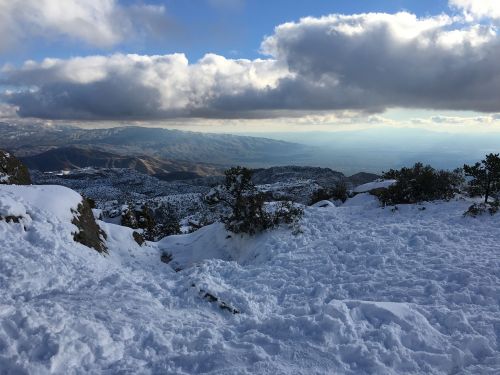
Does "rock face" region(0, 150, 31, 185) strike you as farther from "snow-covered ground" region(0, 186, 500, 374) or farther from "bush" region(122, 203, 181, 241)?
"bush" region(122, 203, 181, 241)

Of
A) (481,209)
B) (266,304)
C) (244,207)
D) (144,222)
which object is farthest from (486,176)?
(144,222)

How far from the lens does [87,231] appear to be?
689 inches

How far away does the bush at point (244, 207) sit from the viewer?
21734mm

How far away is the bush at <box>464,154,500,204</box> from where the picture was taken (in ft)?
81.4

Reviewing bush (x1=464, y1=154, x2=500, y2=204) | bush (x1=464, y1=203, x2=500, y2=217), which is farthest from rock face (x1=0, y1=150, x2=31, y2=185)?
bush (x1=464, y1=154, x2=500, y2=204)

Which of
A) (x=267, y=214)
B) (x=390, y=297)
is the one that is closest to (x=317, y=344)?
(x=390, y=297)

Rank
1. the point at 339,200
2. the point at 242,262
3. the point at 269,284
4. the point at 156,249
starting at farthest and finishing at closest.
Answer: the point at 339,200, the point at 156,249, the point at 242,262, the point at 269,284

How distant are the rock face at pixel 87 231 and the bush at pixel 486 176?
78.9ft

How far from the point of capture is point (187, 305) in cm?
1245

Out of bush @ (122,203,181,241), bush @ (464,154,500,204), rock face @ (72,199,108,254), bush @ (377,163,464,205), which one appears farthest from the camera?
bush @ (122,203,181,241)

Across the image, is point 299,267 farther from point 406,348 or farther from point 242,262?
point 406,348

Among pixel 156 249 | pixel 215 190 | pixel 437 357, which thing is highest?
pixel 215 190

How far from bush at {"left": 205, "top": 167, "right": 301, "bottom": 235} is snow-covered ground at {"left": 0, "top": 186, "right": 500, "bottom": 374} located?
6.35ft

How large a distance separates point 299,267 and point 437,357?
7.60 m
